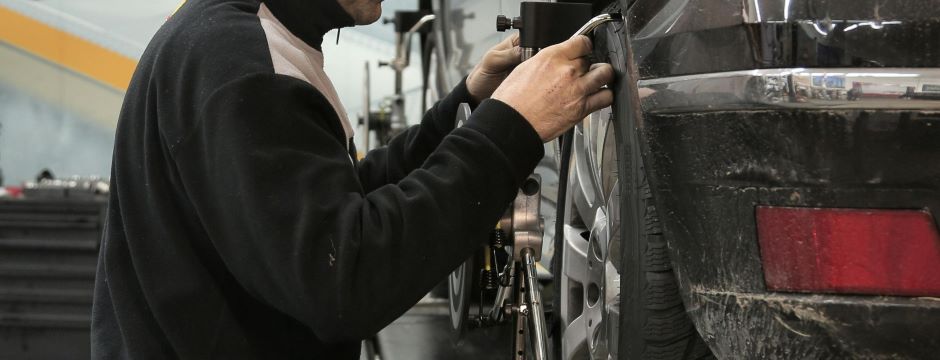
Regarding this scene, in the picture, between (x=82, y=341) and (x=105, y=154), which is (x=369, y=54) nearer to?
(x=105, y=154)

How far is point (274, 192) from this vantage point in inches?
46.2

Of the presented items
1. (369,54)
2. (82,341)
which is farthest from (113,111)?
(82,341)

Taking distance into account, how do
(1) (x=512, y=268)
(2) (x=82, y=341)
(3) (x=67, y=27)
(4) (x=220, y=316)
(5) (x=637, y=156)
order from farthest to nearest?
(3) (x=67, y=27) < (2) (x=82, y=341) < (1) (x=512, y=268) < (4) (x=220, y=316) < (5) (x=637, y=156)

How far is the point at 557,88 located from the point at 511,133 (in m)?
0.09

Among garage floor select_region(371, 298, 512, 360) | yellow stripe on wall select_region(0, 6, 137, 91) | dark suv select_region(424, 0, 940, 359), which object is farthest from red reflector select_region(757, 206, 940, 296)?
yellow stripe on wall select_region(0, 6, 137, 91)

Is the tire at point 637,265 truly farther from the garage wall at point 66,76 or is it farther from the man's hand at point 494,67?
the garage wall at point 66,76

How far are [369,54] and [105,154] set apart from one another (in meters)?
1.89

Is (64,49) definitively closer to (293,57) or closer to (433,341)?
(433,341)

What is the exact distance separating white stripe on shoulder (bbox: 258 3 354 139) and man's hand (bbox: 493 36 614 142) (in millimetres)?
246

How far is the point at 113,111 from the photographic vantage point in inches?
272

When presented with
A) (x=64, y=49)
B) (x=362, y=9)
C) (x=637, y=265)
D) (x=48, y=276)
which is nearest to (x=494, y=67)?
(x=362, y=9)

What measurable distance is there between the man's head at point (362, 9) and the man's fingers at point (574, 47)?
32 cm

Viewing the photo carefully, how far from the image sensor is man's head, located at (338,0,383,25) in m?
1.48

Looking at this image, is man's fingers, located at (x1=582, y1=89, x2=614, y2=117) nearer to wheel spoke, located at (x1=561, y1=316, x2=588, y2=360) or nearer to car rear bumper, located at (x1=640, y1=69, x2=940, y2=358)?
car rear bumper, located at (x1=640, y1=69, x2=940, y2=358)
